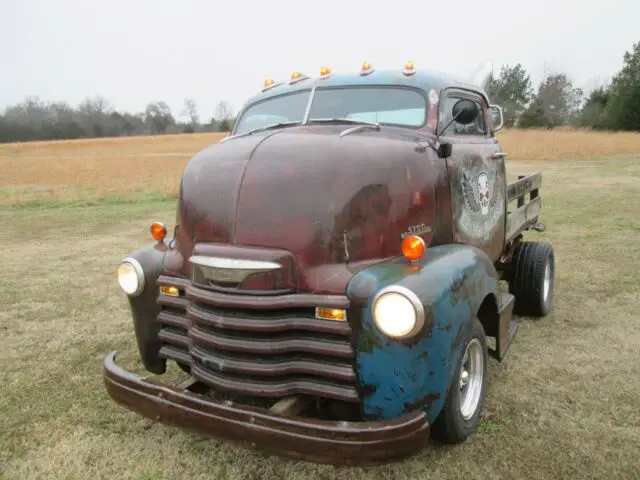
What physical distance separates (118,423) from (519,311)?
366 cm

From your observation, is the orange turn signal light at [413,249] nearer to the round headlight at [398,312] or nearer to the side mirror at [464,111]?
the round headlight at [398,312]

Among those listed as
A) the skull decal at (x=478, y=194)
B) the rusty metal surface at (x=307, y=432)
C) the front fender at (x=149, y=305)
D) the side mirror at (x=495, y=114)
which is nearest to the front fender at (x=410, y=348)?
the rusty metal surface at (x=307, y=432)

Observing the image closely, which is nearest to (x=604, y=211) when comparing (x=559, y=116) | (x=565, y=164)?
(x=565, y=164)

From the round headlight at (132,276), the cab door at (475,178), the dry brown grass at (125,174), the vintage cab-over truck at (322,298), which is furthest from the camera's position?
the dry brown grass at (125,174)

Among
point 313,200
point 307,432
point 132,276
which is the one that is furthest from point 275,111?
point 307,432

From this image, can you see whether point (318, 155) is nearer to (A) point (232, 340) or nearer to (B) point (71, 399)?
(A) point (232, 340)

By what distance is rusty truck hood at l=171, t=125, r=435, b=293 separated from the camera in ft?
8.71

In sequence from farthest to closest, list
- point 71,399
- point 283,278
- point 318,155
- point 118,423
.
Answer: point 71,399 < point 118,423 < point 318,155 < point 283,278

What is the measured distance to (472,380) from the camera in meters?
3.08

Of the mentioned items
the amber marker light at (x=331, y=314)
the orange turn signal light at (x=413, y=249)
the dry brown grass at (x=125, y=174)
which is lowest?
the dry brown grass at (x=125, y=174)

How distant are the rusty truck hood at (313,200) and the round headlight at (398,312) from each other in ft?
0.84

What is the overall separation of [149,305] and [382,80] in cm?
224

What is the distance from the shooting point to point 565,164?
21.1m

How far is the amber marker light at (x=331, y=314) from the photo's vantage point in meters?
2.50
